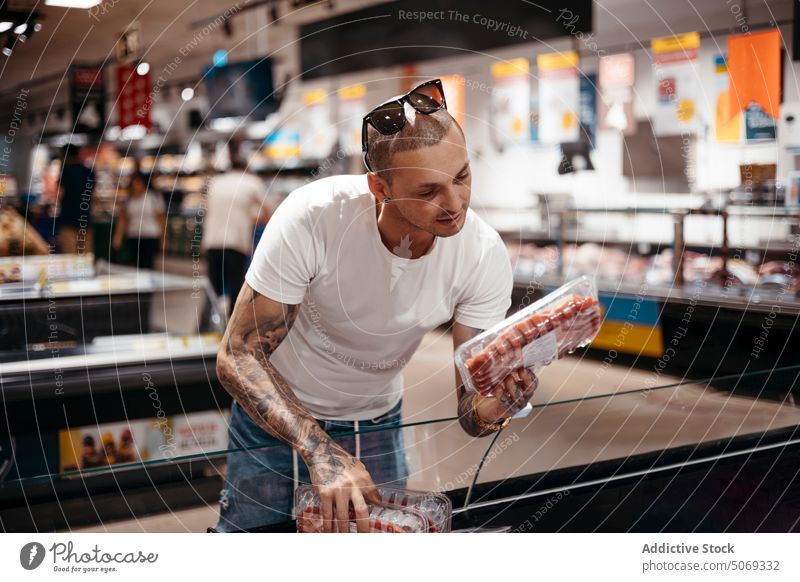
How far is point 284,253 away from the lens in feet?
4.99

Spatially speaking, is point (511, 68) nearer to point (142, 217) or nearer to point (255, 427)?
point (255, 427)

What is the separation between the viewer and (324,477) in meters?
1.35

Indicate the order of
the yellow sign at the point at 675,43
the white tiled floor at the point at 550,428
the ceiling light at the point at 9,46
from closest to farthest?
the white tiled floor at the point at 550,428 → the ceiling light at the point at 9,46 → the yellow sign at the point at 675,43

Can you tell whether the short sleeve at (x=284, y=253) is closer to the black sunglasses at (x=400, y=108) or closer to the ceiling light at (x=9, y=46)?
the black sunglasses at (x=400, y=108)

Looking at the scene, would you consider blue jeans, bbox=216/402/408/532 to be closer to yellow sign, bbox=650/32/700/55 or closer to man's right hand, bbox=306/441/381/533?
man's right hand, bbox=306/441/381/533

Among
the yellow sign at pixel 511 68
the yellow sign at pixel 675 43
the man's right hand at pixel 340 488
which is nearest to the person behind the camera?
the man's right hand at pixel 340 488

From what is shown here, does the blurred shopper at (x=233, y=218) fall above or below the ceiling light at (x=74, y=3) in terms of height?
below

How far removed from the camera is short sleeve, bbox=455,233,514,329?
1.64 meters

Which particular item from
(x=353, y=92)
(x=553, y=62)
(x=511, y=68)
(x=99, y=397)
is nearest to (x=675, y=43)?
(x=553, y=62)

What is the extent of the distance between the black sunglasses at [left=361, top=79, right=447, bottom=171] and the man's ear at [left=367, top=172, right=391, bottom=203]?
0.06 feet

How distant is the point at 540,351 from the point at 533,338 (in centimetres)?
3

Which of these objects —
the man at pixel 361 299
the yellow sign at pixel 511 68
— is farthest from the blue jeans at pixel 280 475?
the yellow sign at pixel 511 68

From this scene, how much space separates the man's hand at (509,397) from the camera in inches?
57.4
